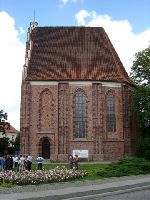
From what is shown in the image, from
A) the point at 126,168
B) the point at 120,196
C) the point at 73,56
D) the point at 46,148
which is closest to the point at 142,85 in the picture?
the point at 73,56

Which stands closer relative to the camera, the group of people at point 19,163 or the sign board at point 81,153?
the group of people at point 19,163

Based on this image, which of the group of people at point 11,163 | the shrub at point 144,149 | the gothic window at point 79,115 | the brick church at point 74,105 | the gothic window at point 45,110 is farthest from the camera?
the gothic window at point 79,115

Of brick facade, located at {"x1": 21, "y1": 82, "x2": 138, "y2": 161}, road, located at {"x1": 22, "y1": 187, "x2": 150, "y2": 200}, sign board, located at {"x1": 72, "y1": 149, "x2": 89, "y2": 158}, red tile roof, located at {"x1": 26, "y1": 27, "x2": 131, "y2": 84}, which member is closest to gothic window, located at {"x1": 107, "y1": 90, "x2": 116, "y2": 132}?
brick facade, located at {"x1": 21, "y1": 82, "x2": 138, "y2": 161}

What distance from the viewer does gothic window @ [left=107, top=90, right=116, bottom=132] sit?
48750 millimetres

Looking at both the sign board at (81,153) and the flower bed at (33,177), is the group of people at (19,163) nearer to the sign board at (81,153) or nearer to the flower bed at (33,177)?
the flower bed at (33,177)

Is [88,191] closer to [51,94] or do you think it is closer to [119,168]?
[119,168]

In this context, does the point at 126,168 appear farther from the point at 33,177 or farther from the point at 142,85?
the point at 142,85

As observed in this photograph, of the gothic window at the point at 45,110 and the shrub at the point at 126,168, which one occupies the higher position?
the gothic window at the point at 45,110

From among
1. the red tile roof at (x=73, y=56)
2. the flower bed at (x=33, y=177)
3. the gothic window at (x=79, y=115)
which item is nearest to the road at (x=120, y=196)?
the flower bed at (x=33, y=177)

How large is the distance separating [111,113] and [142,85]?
5.21 meters

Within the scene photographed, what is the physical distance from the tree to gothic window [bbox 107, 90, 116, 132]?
10.8 feet

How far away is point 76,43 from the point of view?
51.7 m

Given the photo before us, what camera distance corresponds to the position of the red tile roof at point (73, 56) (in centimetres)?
4878

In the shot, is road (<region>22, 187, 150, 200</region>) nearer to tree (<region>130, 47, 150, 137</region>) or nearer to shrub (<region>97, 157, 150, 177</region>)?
shrub (<region>97, 157, 150, 177</region>)
